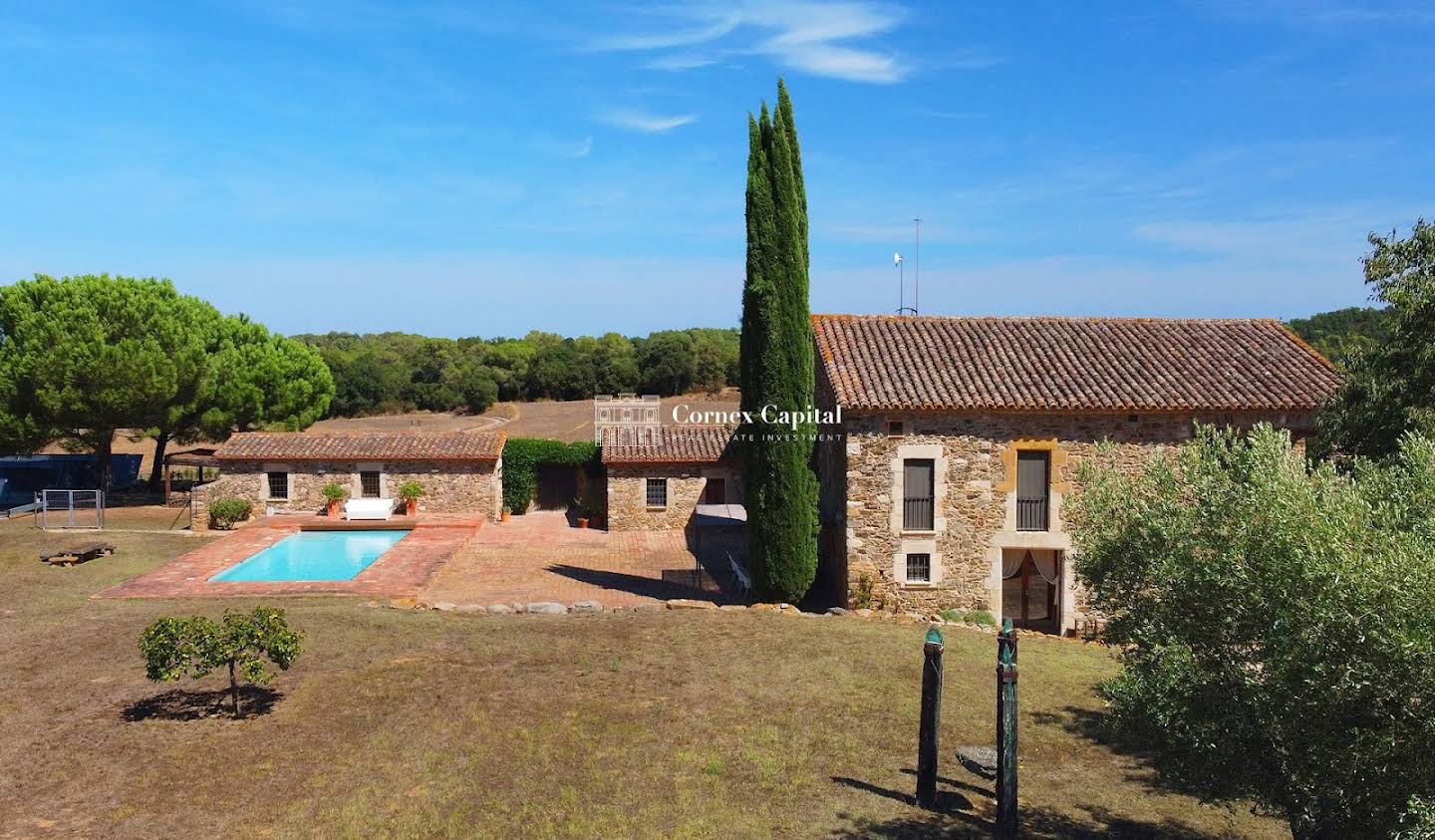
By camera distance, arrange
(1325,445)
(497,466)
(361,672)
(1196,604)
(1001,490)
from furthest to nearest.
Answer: (497,466)
(1001,490)
(1325,445)
(361,672)
(1196,604)

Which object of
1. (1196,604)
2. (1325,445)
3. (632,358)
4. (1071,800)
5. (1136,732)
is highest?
(632,358)

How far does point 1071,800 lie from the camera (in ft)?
34.0

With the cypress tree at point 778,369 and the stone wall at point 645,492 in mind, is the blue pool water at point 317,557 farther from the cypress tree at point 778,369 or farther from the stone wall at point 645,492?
the cypress tree at point 778,369

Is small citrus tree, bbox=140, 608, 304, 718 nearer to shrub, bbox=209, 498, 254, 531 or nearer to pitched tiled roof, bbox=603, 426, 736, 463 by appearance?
pitched tiled roof, bbox=603, 426, 736, 463

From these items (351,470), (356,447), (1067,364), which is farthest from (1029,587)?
(356,447)

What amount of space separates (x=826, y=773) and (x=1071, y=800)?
283 centimetres

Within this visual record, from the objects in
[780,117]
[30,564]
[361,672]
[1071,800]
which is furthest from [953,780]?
[30,564]

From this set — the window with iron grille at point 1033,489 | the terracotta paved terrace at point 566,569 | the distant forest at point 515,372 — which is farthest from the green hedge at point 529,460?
the distant forest at point 515,372

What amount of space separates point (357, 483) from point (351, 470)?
47cm

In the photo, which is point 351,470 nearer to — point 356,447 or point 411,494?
point 356,447

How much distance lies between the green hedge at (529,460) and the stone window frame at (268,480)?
6.86 meters

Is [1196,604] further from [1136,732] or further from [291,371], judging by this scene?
[291,371]

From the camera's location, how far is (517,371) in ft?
261

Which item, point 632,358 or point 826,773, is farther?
point 632,358
